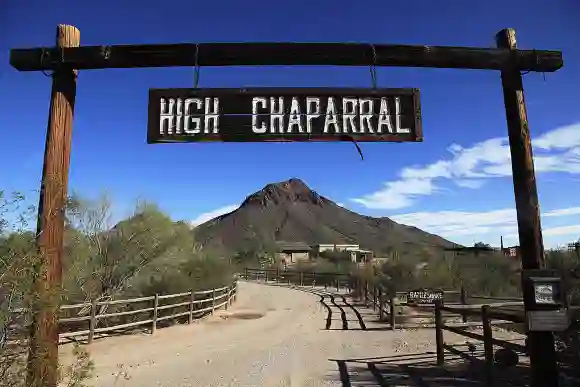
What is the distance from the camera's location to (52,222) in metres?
4.30

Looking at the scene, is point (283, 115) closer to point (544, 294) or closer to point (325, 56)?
point (325, 56)

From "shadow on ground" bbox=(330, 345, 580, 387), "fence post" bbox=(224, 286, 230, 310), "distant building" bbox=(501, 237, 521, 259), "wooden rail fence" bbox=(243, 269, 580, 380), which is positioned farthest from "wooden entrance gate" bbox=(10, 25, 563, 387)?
"distant building" bbox=(501, 237, 521, 259)

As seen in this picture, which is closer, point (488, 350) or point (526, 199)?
point (526, 199)

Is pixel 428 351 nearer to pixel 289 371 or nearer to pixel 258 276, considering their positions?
pixel 289 371

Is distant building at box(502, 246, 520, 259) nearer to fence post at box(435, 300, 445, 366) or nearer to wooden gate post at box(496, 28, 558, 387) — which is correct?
fence post at box(435, 300, 445, 366)

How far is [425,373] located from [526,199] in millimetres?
4447

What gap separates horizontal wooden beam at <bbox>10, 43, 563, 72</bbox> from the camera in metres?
4.99

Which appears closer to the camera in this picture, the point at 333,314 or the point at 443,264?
the point at 333,314

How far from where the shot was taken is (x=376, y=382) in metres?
7.56

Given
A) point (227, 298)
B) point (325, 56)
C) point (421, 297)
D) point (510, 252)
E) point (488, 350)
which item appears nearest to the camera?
point (325, 56)

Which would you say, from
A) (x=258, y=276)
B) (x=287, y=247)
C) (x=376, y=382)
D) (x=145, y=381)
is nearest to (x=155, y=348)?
(x=145, y=381)

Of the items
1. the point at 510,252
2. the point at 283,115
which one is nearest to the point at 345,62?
the point at 283,115

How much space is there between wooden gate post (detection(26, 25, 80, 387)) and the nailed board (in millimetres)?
868

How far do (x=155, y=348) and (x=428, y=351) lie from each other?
22.0 feet
